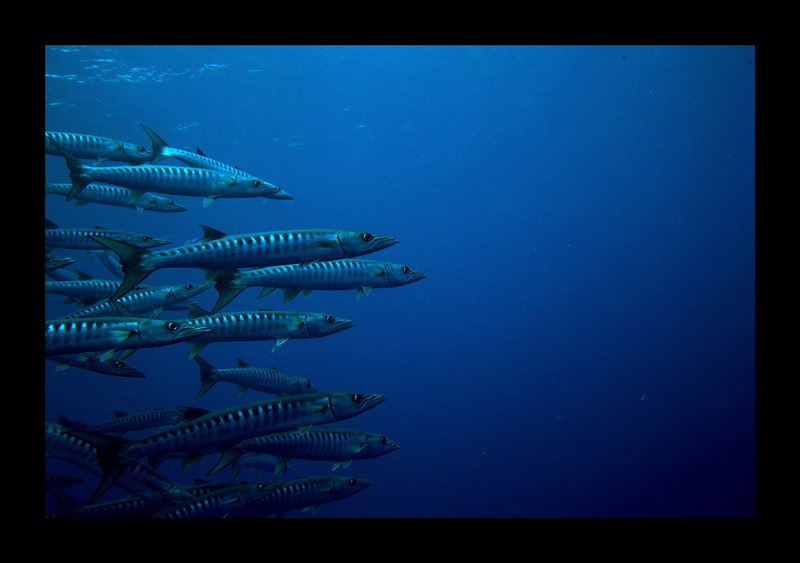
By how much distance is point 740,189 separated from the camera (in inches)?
1067

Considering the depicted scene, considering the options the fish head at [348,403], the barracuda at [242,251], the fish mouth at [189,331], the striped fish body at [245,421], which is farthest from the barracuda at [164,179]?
the fish head at [348,403]

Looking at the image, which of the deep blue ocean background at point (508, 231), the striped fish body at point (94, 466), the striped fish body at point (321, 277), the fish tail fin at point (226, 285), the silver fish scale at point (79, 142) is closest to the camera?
the striped fish body at point (94, 466)

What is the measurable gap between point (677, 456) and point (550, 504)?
692cm

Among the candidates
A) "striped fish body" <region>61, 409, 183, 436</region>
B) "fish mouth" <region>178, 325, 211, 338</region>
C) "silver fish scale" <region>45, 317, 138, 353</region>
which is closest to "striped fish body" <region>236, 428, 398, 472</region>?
"fish mouth" <region>178, 325, 211, 338</region>

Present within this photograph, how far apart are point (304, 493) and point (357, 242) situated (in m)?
Answer: 3.39

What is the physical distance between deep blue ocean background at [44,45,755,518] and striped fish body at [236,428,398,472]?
14262mm

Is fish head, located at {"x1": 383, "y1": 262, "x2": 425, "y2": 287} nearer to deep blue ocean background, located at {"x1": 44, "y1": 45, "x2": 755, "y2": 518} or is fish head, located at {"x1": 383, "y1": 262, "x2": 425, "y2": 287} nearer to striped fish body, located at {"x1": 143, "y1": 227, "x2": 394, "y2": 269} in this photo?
striped fish body, located at {"x1": 143, "y1": 227, "x2": 394, "y2": 269}

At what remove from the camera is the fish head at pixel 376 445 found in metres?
5.91

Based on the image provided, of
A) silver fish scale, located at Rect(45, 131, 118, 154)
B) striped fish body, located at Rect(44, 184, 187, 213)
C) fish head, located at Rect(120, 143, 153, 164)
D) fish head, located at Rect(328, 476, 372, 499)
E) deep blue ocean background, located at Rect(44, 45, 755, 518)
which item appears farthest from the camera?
deep blue ocean background, located at Rect(44, 45, 755, 518)

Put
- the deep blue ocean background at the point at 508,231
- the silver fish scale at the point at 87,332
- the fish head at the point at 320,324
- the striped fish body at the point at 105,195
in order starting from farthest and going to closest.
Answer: the deep blue ocean background at the point at 508,231 → the striped fish body at the point at 105,195 → the fish head at the point at 320,324 → the silver fish scale at the point at 87,332

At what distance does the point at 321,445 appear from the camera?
549 centimetres

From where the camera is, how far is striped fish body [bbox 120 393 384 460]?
4410 mm

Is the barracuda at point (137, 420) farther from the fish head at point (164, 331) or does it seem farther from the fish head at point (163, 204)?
the fish head at point (163, 204)
